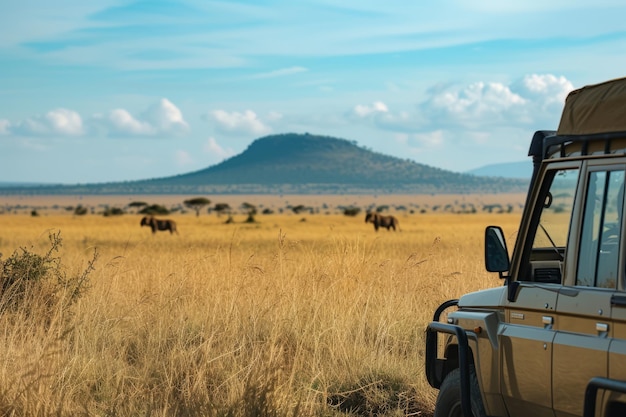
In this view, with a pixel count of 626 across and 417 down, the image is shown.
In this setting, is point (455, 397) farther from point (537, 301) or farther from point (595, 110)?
point (595, 110)

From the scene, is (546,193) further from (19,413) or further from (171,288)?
(171,288)

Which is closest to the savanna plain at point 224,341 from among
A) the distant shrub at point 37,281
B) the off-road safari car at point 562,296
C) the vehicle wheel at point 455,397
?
the distant shrub at point 37,281

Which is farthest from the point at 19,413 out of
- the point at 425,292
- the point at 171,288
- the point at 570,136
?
the point at 425,292

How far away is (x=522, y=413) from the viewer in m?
5.69

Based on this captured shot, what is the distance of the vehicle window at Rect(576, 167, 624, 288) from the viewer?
5000 mm

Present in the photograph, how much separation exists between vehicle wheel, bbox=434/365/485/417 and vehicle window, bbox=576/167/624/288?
4.23ft

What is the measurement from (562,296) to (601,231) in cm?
40

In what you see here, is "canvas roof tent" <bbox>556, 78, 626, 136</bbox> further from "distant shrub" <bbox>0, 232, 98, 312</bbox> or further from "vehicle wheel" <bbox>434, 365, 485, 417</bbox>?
"distant shrub" <bbox>0, 232, 98, 312</bbox>

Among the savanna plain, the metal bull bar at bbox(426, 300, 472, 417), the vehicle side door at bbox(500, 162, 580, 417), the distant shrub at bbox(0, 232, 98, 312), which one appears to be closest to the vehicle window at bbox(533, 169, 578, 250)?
the vehicle side door at bbox(500, 162, 580, 417)

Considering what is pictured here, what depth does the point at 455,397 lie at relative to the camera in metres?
6.49

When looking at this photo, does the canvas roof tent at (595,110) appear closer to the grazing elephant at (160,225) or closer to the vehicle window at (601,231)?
the vehicle window at (601,231)

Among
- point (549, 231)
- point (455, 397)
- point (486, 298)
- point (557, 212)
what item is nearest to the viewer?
point (557, 212)

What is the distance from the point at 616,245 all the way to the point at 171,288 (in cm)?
951

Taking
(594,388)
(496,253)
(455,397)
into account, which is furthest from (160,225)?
(594,388)
